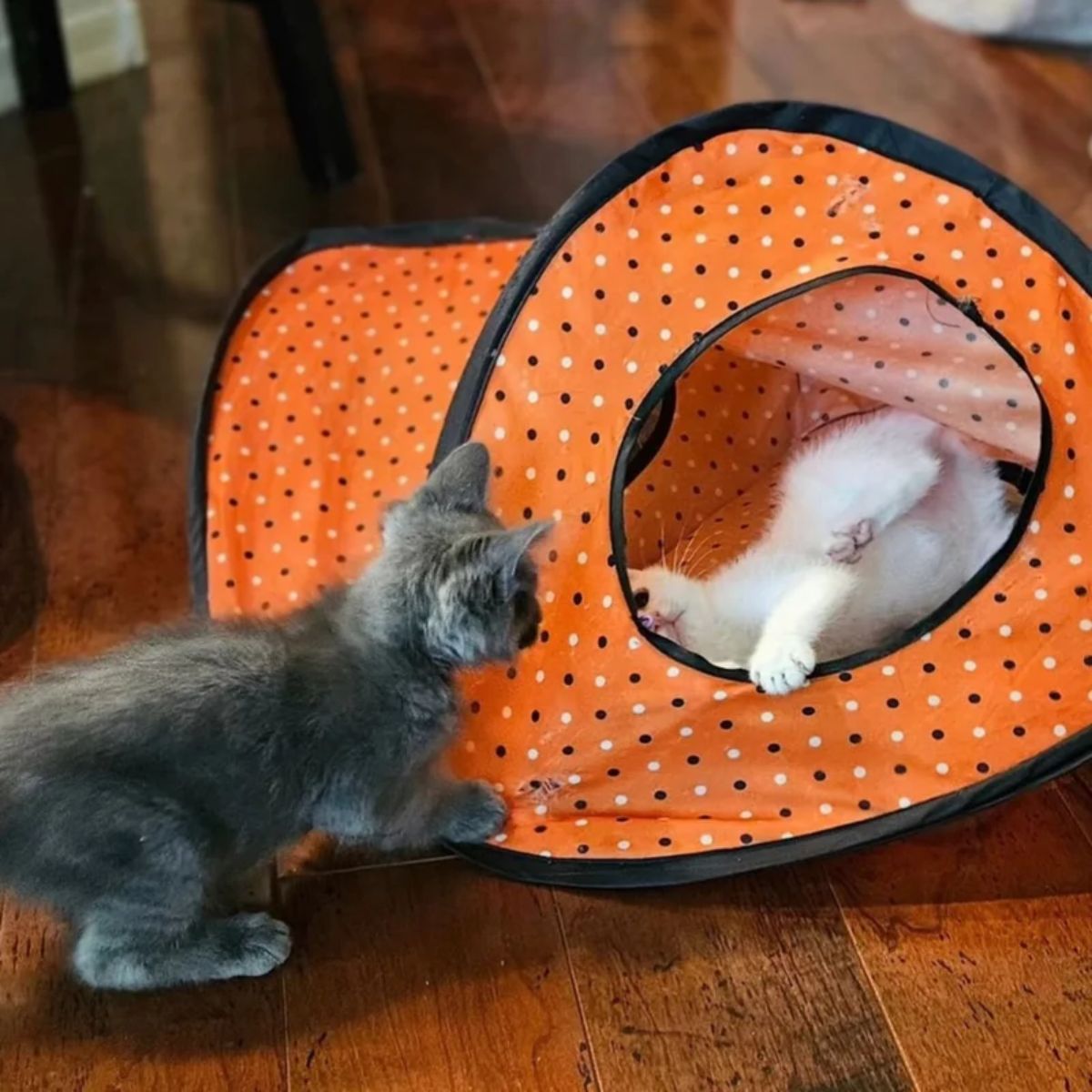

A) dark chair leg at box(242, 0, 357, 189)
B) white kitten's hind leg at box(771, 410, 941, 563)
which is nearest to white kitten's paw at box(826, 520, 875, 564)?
white kitten's hind leg at box(771, 410, 941, 563)

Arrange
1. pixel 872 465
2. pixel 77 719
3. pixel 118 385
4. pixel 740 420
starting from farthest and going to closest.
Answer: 1. pixel 118 385
2. pixel 740 420
3. pixel 872 465
4. pixel 77 719

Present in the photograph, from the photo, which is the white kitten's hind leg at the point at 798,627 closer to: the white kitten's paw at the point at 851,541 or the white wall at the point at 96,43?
the white kitten's paw at the point at 851,541

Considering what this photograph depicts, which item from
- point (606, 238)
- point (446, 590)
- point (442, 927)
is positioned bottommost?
point (442, 927)

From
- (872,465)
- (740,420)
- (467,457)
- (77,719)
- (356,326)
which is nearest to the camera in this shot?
(77,719)

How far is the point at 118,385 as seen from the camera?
175 centimetres

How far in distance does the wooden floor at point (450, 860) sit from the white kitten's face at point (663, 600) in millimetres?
259

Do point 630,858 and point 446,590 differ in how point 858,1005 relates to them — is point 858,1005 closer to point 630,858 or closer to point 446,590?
point 630,858

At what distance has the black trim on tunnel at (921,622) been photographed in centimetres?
108

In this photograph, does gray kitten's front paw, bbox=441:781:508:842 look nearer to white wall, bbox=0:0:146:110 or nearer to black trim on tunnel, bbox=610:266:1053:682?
black trim on tunnel, bbox=610:266:1053:682

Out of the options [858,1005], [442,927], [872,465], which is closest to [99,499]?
[442,927]

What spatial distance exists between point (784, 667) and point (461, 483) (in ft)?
1.05

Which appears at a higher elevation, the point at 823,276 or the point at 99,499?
the point at 823,276

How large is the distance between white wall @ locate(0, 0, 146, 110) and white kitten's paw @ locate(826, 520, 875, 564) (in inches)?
71.7

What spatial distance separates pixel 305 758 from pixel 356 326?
73cm
